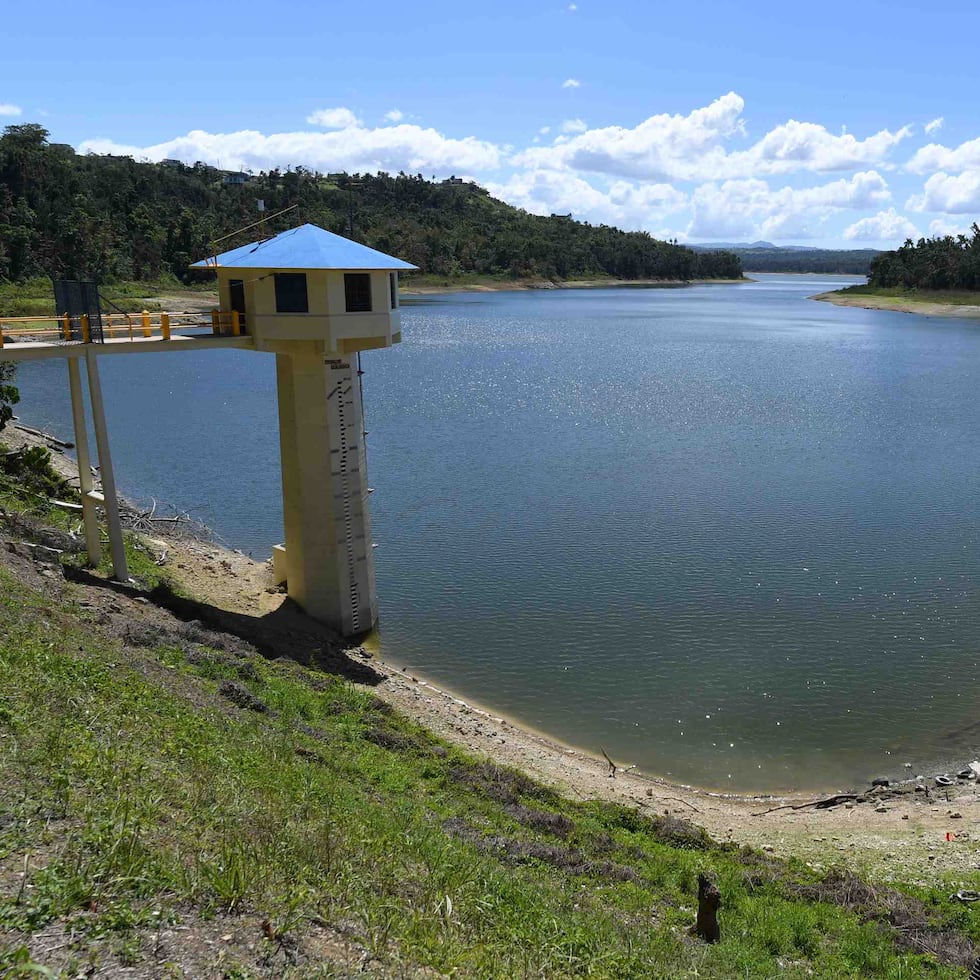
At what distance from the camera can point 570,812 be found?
13781 mm

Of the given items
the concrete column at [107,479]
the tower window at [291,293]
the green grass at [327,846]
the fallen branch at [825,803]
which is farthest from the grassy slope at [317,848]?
the tower window at [291,293]

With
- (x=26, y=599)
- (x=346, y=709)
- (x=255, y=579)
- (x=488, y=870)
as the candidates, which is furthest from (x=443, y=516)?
(x=488, y=870)

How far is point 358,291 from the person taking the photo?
19797 millimetres

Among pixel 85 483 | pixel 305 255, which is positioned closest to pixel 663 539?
pixel 305 255

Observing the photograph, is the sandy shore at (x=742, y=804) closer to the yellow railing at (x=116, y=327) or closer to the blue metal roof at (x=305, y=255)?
the yellow railing at (x=116, y=327)

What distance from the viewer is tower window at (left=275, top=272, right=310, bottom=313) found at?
19281 mm

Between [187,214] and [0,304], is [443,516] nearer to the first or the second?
[0,304]

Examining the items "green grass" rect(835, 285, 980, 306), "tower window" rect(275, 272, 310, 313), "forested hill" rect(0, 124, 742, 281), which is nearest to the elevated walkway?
"tower window" rect(275, 272, 310, 313)

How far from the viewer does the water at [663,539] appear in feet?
63.1

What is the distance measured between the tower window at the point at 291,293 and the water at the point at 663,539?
325 inches

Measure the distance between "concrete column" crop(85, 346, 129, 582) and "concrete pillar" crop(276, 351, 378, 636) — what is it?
3.79 metres

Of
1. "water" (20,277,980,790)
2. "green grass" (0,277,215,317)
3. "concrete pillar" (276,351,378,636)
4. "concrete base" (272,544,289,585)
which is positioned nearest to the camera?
"water" (20,277,980,790)

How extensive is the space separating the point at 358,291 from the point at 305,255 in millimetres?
1409

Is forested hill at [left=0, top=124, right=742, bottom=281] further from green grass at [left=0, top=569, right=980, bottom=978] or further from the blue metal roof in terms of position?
green grass at [left=0, top=569, right=980, bottom=978]
